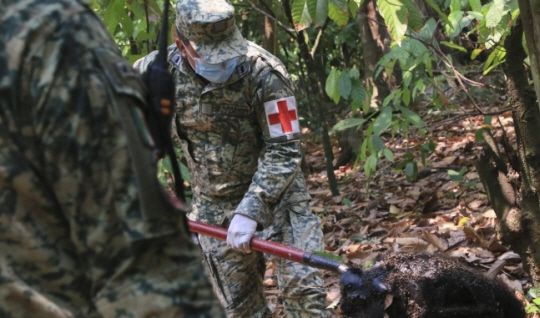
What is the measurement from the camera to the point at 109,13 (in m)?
3.61

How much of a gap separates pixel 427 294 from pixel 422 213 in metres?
2.77

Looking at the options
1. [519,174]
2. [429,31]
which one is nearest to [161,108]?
[519,174]

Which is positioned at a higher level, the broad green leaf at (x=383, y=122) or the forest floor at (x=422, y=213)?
the broad green leaf at (x=383, y=122)

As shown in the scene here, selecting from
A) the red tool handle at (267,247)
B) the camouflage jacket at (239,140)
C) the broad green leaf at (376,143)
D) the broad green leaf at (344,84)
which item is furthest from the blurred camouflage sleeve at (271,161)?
the broad green leaf at (376,143)

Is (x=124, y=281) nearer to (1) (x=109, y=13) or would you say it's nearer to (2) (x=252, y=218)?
(2) (x=252, y=218)

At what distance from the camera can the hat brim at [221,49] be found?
10.7 ft

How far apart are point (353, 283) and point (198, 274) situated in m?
1.54

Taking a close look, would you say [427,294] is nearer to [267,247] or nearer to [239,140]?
[267,247]

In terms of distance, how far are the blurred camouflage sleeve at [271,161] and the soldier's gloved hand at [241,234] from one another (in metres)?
0.06

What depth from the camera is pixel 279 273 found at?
136 inches

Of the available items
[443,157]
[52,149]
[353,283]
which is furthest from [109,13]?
[443,157]

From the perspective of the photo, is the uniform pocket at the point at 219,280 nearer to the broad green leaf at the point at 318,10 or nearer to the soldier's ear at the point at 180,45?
the soldier's ear at the point at 180,45

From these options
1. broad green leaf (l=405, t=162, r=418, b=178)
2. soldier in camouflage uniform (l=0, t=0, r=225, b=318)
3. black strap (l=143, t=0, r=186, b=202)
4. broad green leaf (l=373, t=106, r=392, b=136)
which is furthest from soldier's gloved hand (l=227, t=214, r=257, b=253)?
broad green leaf (l=405, t=162, r=418, b=178)

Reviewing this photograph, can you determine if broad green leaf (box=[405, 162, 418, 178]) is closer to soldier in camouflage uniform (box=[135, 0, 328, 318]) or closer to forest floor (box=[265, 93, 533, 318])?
forest floor (box=[265, 93, 533, 318])
